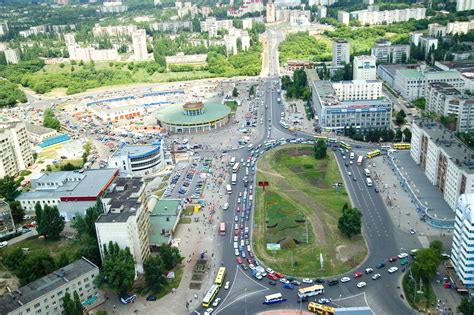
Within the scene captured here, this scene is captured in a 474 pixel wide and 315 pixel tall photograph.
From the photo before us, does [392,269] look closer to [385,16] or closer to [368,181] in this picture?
[368,181]

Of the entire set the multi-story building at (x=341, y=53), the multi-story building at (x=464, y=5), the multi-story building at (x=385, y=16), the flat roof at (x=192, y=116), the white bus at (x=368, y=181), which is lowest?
the white bus at (x=368, y=181)

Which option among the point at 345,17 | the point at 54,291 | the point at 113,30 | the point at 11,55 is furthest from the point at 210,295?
the point at 113,30

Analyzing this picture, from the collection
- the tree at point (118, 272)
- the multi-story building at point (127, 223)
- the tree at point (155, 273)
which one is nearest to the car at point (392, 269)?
the tree at point (155, 273)

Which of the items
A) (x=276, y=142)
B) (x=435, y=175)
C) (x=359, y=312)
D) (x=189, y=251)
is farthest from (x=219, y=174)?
(x=359, y=312)

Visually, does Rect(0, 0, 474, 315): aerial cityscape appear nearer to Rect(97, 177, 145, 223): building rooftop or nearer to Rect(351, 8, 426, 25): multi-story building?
Rect(97, 177, 145, 223): building rooftop

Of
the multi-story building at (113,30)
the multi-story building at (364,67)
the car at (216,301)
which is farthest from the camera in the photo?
the multi-story building at (113,30)

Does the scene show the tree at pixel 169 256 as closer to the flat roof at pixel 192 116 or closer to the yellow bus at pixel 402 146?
the yellow bus at pixel 402 146
